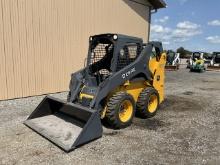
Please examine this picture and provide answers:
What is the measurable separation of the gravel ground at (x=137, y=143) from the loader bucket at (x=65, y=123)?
0.48 ft

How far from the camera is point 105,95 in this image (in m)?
5.77

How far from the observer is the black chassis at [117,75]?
5.74 m

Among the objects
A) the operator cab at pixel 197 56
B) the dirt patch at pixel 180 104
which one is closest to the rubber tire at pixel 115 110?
the dirt patch at pixel 180 104

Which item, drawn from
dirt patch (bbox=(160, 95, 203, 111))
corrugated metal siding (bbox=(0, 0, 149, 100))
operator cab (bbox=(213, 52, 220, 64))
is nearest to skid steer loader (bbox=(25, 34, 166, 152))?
dirt patch (bbox=(160, 95, 203, 111))

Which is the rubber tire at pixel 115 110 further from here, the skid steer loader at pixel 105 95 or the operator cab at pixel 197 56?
the operator cab at pixel 197 56

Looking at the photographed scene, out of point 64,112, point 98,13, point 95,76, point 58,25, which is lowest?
point 64,112

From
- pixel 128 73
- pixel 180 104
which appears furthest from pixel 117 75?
pixel 180 104

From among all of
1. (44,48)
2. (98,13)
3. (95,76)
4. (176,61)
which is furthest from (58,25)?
(176,61)

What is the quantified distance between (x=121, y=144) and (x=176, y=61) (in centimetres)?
2128

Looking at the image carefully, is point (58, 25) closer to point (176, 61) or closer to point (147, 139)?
point (147, 139)

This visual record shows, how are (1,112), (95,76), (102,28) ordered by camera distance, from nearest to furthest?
(95,76), (1,112), (102,28)

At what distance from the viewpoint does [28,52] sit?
922 centimetres

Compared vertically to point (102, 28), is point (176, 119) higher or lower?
lower

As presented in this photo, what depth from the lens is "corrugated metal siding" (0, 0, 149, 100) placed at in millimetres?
8668
